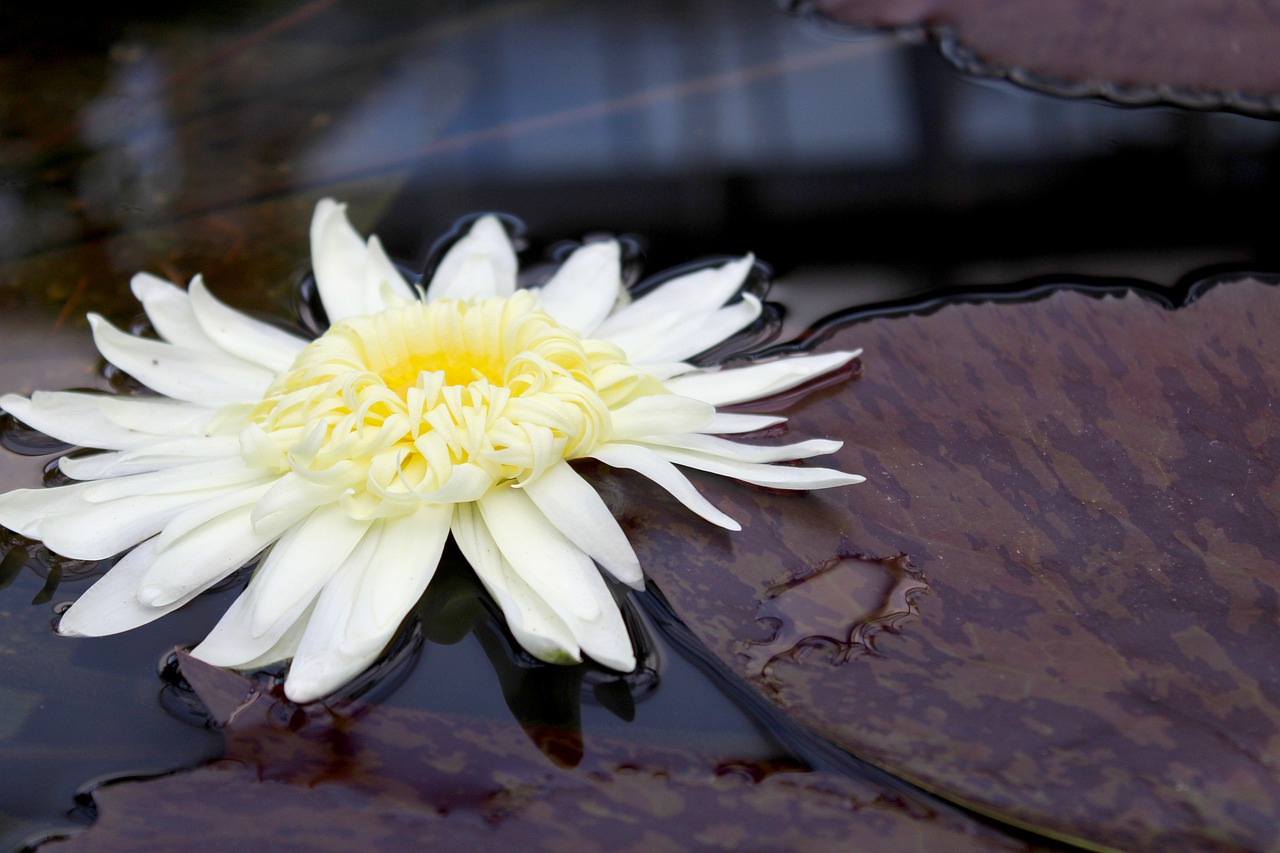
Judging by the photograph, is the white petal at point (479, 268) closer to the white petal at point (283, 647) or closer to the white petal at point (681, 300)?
the white petal at point (681, 300)

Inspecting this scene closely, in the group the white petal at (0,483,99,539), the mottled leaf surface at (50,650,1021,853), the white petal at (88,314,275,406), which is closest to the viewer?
the mottled leaf surface at (50,650,1021,853)

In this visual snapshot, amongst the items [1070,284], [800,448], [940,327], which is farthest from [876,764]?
[1070,284]

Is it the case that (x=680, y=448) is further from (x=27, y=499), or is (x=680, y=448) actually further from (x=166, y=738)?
(x=27, y=499)

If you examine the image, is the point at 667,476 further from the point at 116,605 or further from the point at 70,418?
the point at 70,418

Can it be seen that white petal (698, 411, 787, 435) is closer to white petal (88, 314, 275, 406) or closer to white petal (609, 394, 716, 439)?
white petal (609, 394, 716, 439)

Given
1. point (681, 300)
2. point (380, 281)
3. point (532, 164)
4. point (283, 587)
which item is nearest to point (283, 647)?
point (283, 587)

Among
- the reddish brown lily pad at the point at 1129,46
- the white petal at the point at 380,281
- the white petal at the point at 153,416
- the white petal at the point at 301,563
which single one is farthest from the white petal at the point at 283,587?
the reddish brown lily pad at the point at 1129,46

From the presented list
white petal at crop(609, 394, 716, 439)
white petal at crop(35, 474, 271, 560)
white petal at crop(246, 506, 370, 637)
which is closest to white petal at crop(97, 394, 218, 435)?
white petal at crop(35, 474, 271, 560)
